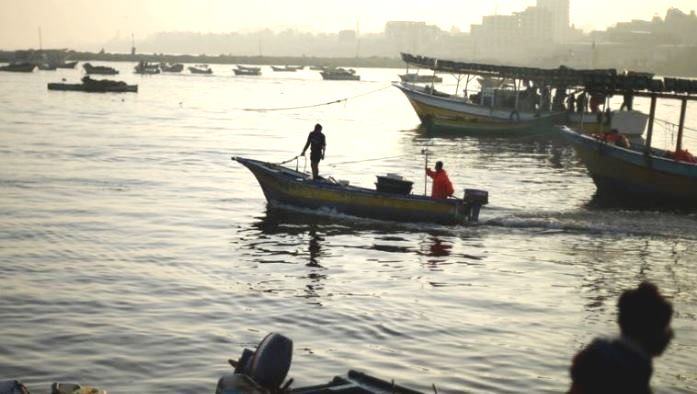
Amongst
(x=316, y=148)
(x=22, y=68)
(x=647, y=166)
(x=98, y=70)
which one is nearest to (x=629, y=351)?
(x=316, y=148)

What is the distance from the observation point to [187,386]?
39.5ft

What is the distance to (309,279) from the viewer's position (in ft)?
60.5

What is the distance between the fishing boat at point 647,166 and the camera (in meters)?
27.5

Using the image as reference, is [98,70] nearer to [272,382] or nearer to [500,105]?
[500,105]

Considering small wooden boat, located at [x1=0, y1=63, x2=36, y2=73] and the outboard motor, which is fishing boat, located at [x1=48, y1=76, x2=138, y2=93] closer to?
small wooden boat, located at [x1=0, y1=63, x2=36, y2=73]

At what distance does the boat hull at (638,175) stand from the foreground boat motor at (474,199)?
22.3ft

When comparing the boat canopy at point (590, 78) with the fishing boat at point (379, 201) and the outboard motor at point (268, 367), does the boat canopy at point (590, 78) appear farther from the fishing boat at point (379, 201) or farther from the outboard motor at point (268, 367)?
the outboard motor at point (268, 367)

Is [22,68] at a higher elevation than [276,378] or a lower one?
lower

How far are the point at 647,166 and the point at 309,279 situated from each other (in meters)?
13.9

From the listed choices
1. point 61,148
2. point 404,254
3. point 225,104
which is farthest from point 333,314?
point 225,104

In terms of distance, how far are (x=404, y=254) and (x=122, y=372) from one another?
984cm

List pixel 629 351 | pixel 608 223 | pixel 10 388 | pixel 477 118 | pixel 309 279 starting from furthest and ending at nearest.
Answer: pixel 477 118 → pixel 608 223 → pixel 309 279 → pixel 10 388 → pixel 629 351

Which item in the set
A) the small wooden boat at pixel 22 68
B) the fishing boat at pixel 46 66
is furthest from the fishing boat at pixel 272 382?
the fishing boat at pixel 46 66

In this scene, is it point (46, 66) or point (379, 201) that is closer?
point (379, 201)
